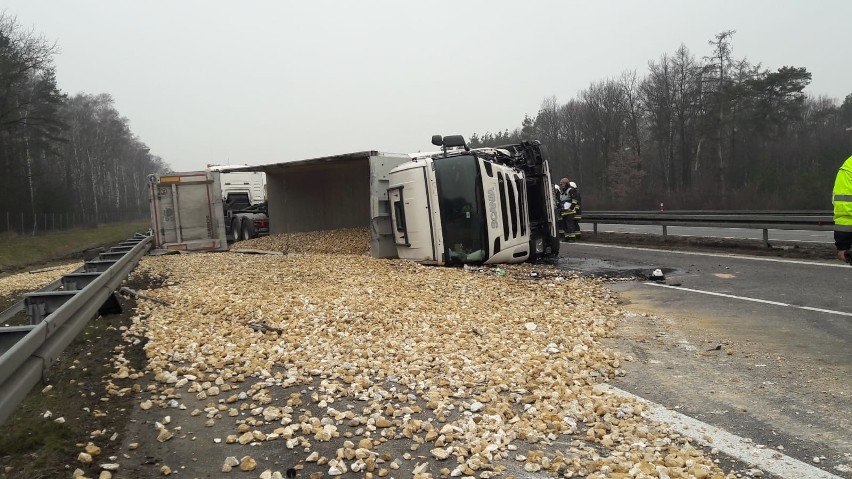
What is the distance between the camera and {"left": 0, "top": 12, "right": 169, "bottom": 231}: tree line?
3594 cm

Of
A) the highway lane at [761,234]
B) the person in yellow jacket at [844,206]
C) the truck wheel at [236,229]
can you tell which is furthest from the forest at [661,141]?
the person in yellow jacket at [844,206]

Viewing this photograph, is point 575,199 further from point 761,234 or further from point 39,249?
point 39,249

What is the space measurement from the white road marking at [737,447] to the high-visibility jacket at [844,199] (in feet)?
9.53

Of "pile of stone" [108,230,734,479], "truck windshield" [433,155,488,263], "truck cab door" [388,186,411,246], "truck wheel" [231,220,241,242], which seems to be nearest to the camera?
"pile of stone" [108,230,734,479]

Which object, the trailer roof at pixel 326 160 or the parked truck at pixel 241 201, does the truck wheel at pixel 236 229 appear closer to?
the parked truck at pixel 241 201

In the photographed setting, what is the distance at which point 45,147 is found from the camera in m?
41.4

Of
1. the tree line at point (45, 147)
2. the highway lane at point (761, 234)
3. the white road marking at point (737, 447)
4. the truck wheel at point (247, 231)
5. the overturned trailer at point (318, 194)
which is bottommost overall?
the white road marking at point (737, 447)

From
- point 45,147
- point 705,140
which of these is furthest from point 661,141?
point 45,147

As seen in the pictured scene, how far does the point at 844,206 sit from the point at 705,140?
136 ft

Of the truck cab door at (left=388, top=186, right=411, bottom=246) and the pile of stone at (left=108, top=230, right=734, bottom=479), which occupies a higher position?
the truck cab door at (left=388, top=186, right=411, bottom=246)

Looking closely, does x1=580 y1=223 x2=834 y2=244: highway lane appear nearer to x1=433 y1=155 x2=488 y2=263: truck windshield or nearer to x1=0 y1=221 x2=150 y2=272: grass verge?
x1=433 y1=155 x2=488 y2=263: truck windshield

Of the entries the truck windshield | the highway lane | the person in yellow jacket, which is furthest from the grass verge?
the person in yellow jacket

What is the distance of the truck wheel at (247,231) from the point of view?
22.2 m

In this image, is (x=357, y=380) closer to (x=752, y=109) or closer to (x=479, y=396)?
(x=479, y=396)
